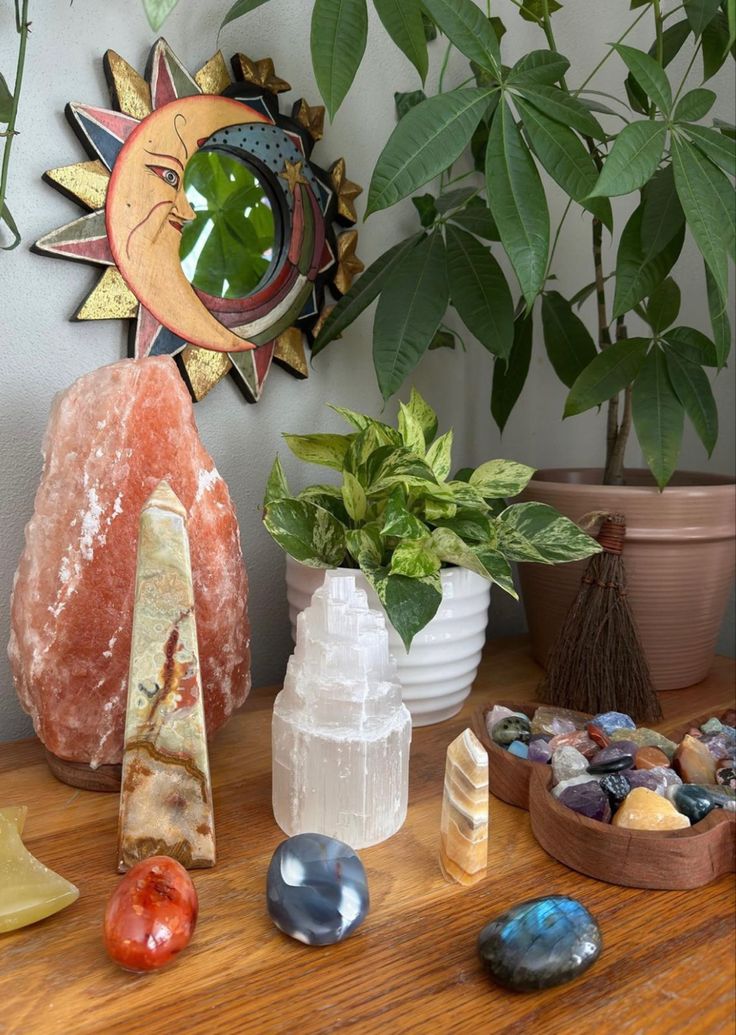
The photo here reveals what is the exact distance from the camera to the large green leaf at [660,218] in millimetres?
847

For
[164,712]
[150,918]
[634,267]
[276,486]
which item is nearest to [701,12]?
[634,267]

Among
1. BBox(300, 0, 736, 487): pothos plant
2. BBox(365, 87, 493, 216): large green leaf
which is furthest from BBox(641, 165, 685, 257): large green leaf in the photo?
BBox(365, 87, 493, 216): large green leaf

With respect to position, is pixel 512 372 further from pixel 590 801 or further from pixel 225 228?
pixel 590 801

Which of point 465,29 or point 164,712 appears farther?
point 465,29

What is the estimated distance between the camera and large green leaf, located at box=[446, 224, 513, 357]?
898 millimetres

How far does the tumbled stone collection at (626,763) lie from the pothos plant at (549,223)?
261 millimetres

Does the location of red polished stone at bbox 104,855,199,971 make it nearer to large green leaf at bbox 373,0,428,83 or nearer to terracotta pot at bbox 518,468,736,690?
terracotta pot at bbox 518,468,736,690

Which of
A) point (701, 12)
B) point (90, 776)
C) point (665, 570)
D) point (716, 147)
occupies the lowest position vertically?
point (90, 776)

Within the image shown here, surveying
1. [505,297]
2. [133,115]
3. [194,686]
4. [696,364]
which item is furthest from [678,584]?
[133,115]

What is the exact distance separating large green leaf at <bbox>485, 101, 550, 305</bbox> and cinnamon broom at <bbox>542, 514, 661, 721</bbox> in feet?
0.94

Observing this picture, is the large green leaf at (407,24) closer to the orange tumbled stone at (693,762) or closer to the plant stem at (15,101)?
the plant stem at (15,101)

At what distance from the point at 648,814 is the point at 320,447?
17.8 inches

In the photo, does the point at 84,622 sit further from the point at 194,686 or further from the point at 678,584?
the point at 678,584

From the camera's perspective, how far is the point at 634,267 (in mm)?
851
